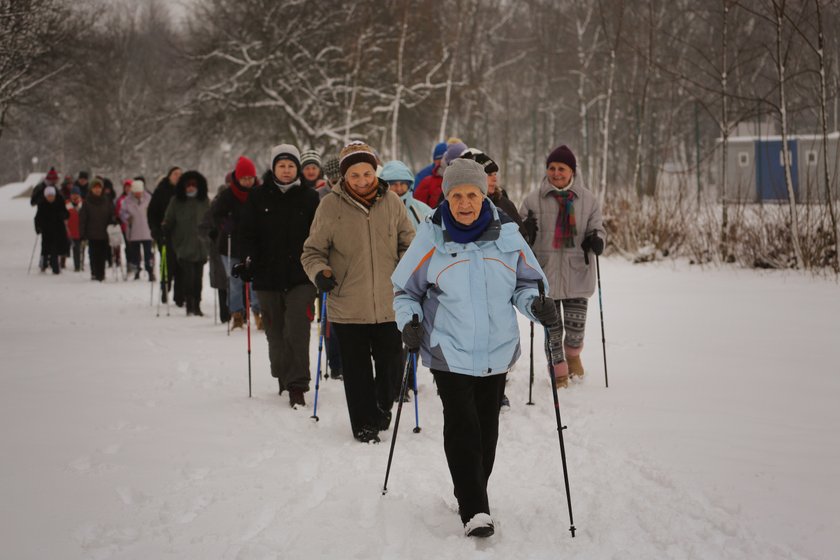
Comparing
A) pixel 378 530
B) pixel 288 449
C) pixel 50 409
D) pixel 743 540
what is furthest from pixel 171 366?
pixel 743 540

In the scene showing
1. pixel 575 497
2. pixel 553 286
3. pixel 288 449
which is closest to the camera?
pixel 575 497

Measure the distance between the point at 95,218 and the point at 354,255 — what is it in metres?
12.8

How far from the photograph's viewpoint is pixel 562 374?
678cm

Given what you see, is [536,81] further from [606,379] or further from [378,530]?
[378,530]

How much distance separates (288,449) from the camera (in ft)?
17.6

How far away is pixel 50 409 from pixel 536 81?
130ft

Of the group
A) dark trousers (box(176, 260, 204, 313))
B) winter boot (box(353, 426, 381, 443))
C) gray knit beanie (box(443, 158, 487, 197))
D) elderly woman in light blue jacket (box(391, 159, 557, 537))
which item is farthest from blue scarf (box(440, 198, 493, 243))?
dark trousers (box(176, 260, 204, 313))

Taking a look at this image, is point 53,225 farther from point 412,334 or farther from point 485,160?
point 412,334

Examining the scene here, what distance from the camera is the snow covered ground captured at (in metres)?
3.87

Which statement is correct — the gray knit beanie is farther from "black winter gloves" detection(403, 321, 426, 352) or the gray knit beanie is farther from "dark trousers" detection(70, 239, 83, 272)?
"dark trousers" detection(70, 239, 83, 272)

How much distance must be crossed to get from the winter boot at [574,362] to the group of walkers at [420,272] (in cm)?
1

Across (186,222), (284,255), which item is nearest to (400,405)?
(284,255)

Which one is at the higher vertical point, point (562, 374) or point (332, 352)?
point (332, 352)

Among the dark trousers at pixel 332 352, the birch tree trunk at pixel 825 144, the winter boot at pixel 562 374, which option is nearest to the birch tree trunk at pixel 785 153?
the birch tree trunk at pixel 825 144
